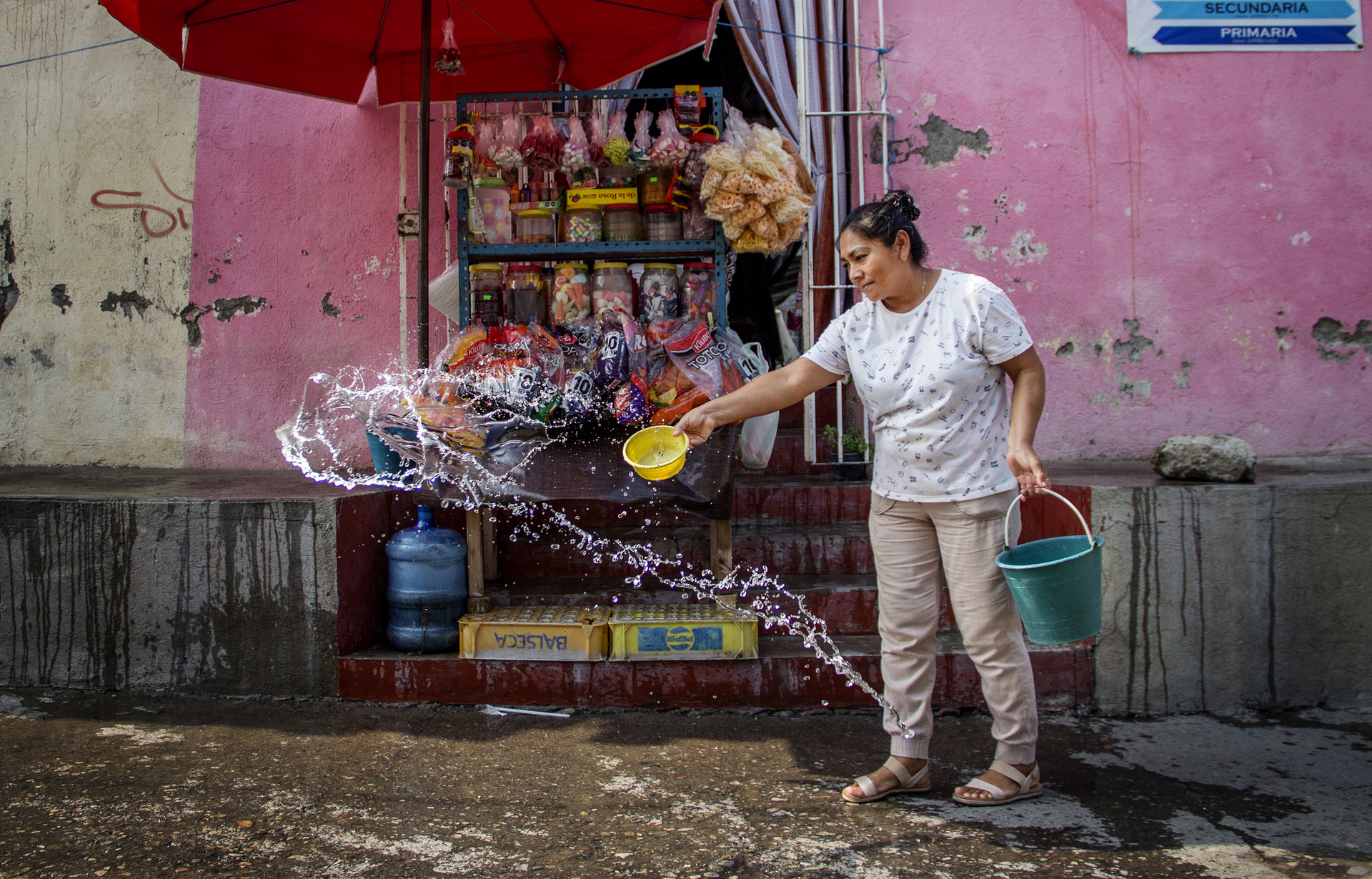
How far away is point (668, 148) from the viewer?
3.66m

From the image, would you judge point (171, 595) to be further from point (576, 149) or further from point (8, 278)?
point (8, 278)

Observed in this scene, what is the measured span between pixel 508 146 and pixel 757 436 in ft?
5.16

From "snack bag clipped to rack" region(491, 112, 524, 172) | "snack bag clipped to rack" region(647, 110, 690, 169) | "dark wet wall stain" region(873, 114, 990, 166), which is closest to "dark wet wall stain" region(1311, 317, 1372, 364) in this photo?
"dark wet wall stain" region(873, 114, 990, 166)

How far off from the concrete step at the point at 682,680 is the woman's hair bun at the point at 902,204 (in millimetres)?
1572

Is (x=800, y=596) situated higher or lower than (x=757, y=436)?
lower

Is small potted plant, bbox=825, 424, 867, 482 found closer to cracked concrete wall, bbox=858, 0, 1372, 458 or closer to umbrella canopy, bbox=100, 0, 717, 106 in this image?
cracked concrete wall, bbox=858, 0, 1372, 458

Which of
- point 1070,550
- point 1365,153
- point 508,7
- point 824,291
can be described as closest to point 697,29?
point 508,7

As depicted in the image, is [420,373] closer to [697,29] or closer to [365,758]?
[365,758]

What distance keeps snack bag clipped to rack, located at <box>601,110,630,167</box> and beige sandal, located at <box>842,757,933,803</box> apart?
2511 millimetres

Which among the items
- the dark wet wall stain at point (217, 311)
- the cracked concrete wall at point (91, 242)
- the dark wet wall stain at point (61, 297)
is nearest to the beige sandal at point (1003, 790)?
the dark wet wall stain at point (217, 311)

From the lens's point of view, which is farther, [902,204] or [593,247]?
[593,247]

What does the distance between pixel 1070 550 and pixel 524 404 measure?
190 centimetres

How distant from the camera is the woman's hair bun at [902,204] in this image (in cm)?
240

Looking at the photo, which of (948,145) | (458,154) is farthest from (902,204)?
(948,145)
